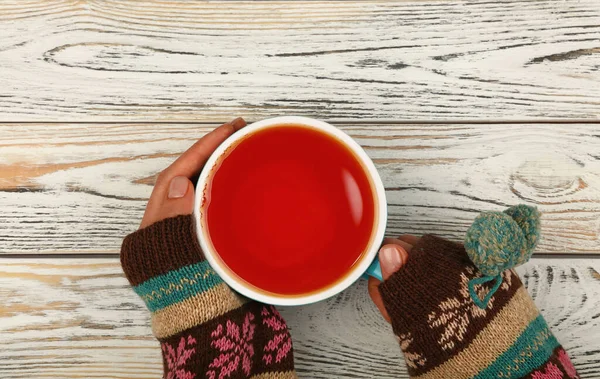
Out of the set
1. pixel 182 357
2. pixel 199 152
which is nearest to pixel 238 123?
pixel 199 152

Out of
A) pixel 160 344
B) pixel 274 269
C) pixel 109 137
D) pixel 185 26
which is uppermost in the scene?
pixel 185 26

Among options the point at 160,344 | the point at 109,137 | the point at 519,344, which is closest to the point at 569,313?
the point at 519,344

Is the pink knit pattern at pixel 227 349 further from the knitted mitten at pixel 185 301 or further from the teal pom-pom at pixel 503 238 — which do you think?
the teal pom-pom at pixel 503 238

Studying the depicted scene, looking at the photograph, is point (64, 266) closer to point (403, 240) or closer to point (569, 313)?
point (403, 240)

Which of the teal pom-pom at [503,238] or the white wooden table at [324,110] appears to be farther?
the white wooden table at [324,110]

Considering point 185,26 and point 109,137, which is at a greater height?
point 185,26

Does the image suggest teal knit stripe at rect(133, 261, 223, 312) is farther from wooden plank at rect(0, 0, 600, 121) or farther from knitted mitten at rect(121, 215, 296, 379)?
wooden plank at rect(0, 0, 600, 121)

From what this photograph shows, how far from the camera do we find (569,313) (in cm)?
62

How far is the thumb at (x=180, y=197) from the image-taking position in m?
0.55

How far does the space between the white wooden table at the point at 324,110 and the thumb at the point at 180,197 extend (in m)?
0.07

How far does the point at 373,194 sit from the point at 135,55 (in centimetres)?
33

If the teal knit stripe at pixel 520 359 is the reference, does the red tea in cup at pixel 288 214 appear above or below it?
above

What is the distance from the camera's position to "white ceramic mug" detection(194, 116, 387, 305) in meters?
0.53


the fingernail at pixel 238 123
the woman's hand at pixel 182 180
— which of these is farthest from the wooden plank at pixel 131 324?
the fingernail at pixel 238 123
